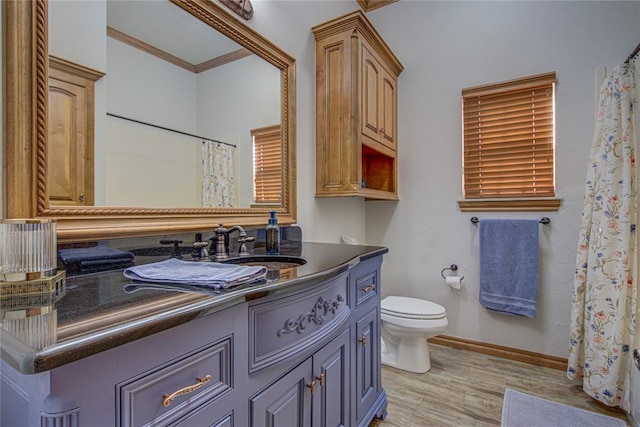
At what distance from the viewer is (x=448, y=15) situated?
254 centimetres

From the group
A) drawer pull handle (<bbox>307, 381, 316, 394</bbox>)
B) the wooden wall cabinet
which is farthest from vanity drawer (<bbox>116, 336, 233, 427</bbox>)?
the wooden wall cabinet

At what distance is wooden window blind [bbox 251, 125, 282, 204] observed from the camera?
68.7 inches

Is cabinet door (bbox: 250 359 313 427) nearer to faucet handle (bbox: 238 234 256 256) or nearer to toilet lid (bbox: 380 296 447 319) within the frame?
faucet handle (bbox: 238 234 256 256)

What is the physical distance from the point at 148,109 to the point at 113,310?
36.3 inches

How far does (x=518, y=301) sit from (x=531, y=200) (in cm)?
72

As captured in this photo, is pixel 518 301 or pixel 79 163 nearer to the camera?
pixel 79 163

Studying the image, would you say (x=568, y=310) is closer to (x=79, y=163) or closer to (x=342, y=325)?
(x=342, y=325)

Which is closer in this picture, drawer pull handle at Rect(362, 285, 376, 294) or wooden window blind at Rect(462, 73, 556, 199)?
drawer pull handle at Rect(362, 285, 376, 294)

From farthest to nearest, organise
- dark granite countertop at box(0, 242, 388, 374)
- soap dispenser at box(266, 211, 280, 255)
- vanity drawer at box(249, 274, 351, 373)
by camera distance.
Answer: soap dispenser at box(266, 211, 280, 255), vanity drawer at box(249, 274, 351, 373), dark granite countertop at box(0, 242, 388, 374)

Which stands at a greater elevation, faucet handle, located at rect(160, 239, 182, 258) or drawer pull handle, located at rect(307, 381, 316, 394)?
faucet handle, located at rect(160, 239, 182, 258)

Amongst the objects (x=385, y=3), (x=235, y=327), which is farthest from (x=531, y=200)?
(x=235, y=327)

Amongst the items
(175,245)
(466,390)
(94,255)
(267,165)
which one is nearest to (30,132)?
(94,255)

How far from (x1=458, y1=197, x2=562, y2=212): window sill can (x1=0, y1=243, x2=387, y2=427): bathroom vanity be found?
61.9 inches

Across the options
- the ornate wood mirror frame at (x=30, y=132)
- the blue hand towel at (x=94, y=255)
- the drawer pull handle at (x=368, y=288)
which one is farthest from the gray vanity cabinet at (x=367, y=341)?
the ornate wood mirror frame at (x=30, y=132)
